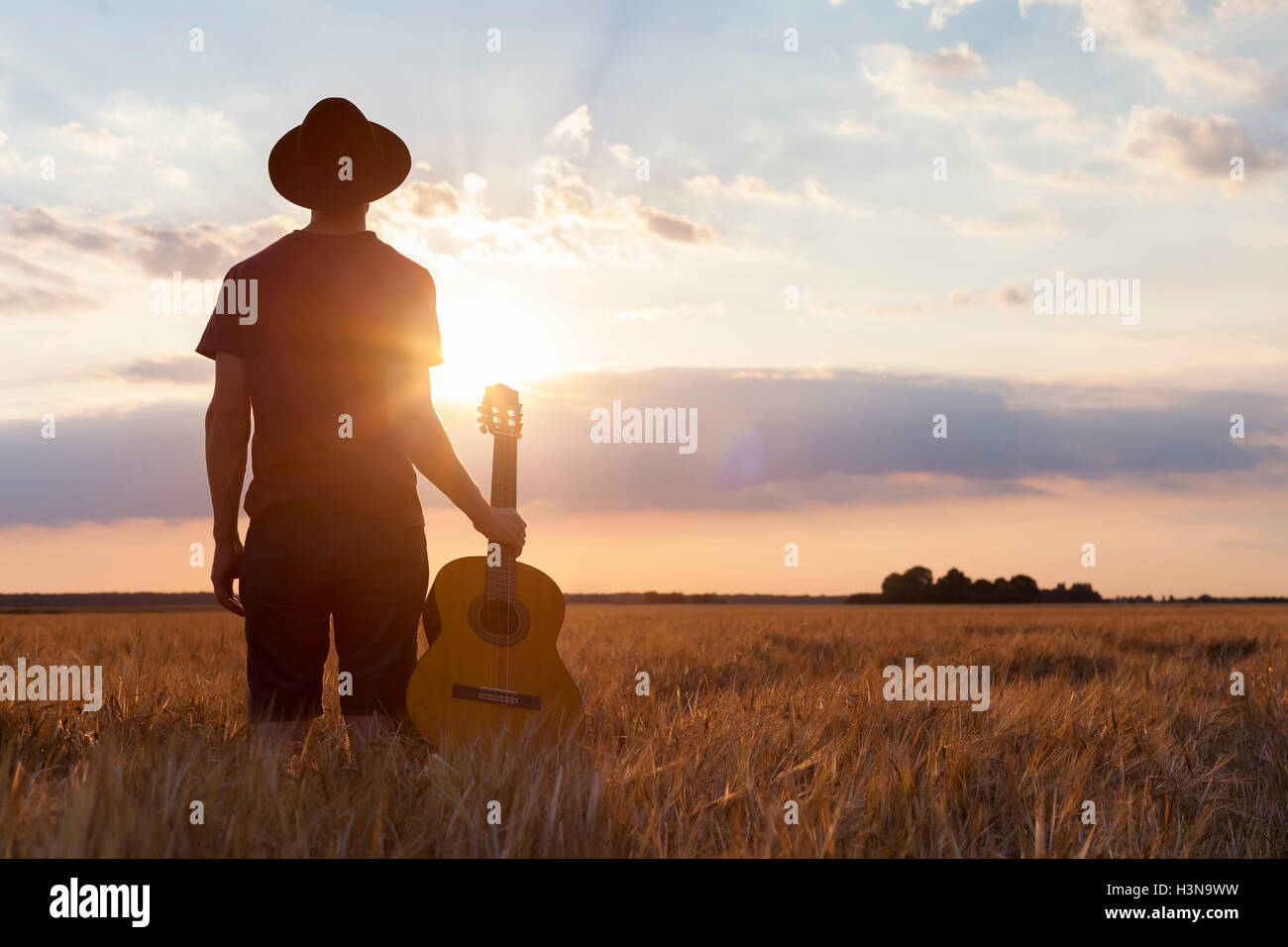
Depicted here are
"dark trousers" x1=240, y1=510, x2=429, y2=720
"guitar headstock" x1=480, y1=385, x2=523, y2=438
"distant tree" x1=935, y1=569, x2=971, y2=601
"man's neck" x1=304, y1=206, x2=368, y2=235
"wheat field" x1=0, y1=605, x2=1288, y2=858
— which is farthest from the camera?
"distant tree" x1=935, y1=569, x2=971, y2=601

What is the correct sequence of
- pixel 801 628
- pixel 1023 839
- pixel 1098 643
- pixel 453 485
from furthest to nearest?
1. pixel 801 628
2. pixel 1098 643
3. pixel 453 485
4. pixel 1023 839

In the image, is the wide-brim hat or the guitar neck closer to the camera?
the wide-brim hat

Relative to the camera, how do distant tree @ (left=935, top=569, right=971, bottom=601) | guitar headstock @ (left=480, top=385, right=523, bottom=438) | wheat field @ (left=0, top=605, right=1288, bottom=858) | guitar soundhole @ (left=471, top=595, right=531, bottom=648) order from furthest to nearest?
1. distant tree @ (left=935, top=569, right=971, bottom=601)
2. guitar headstock @ (left=480, top=385, right=523, bottom=438)
3. guitar soundhole @ (left=471, top=595, right=531, bottom=648)
4. wheat field @ (left=0, top=605, right=1288, bottom=858)

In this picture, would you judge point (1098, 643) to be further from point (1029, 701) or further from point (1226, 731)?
point (1029, 701)

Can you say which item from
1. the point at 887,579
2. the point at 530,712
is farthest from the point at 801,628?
the point at 887,579

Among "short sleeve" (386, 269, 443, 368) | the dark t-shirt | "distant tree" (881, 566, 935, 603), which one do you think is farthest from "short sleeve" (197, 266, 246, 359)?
"distant tree" (881, 566, 935, 603)

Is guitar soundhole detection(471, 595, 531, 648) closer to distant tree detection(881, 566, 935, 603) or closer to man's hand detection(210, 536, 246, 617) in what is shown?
man's hand detection(210, 536, 246, 617)

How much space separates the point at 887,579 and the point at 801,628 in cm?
5234

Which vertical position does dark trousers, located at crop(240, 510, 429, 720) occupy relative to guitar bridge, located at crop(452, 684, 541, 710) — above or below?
above

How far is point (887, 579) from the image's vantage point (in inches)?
2501

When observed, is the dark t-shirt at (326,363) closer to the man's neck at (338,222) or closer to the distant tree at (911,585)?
the man's neck at (338,222)

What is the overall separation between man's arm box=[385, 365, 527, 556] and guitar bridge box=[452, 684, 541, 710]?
84cm

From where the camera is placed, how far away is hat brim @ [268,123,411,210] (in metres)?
3.88

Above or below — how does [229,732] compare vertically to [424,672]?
below
